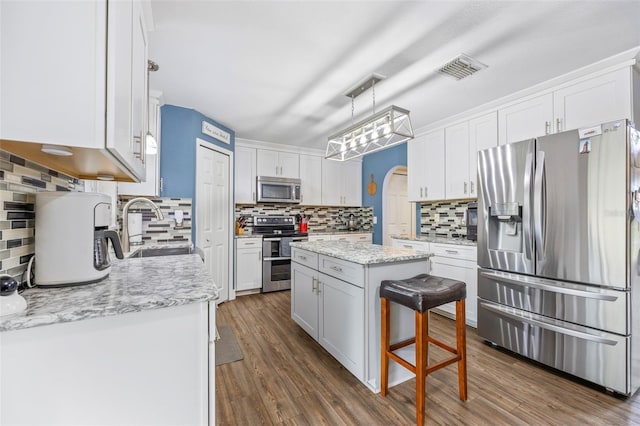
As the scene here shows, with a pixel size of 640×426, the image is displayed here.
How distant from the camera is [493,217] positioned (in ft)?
8.05

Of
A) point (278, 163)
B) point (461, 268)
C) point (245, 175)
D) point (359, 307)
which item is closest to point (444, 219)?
point (461, 268)

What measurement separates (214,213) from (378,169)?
2.92 metres

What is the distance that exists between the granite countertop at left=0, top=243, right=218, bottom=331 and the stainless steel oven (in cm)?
296

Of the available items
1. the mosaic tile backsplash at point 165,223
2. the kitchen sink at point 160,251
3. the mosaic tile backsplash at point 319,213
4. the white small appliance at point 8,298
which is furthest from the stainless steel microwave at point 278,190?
the white small appliance at point 8,298

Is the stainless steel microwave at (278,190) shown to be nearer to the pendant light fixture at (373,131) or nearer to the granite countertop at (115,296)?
the pendant light fixture at (373,131)

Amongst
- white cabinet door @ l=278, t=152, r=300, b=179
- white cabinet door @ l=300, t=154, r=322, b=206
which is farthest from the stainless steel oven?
white cabinet door @ l=278, t=152, r=300, b=179

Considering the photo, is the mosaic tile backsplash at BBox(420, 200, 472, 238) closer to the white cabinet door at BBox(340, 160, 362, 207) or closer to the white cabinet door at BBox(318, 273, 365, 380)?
the white cabinet door at BBox(340, 160, 362, 207)

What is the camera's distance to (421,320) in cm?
155

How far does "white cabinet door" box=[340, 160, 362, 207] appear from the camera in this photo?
5.32 meters

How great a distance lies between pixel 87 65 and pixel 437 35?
2014mm

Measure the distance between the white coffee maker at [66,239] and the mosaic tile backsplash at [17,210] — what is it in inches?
2.2

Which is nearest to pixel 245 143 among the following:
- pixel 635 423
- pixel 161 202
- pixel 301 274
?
pixel 161 202

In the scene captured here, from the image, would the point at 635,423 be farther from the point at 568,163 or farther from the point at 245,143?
the point at 245,143

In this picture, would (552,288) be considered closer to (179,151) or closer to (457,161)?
(457,161)
